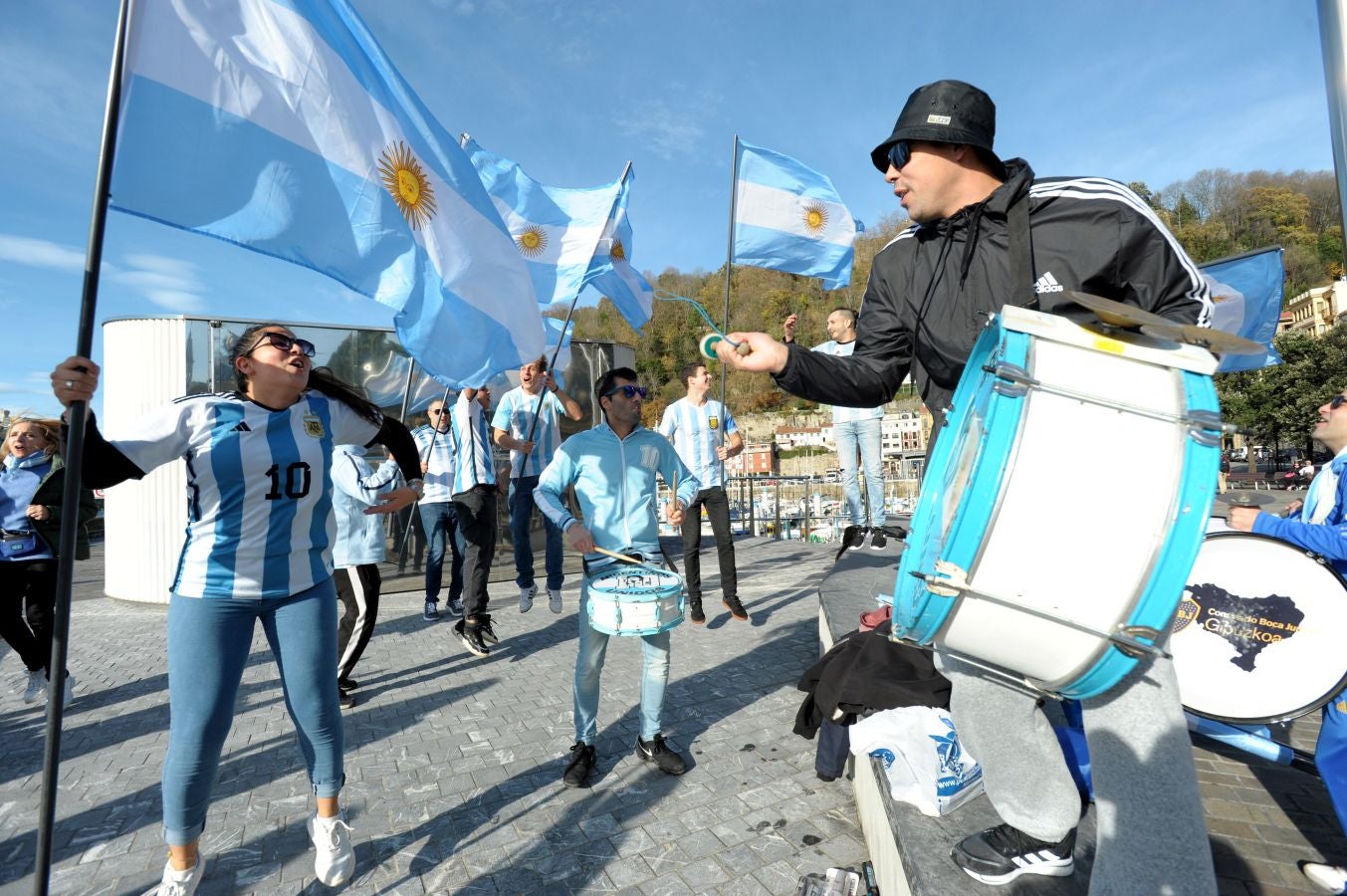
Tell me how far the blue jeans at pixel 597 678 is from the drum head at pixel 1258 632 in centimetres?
235

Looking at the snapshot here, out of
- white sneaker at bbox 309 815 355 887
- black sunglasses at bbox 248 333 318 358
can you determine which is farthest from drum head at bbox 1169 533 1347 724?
black sunglasses at bbox 248 333 318 358

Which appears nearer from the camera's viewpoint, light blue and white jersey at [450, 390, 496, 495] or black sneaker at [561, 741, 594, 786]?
black sneaker at [561, 741, 594, 786]

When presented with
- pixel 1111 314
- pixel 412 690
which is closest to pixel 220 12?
pixel 1111 314

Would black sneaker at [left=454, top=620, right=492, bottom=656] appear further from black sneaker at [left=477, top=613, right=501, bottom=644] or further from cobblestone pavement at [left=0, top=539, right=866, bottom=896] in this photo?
cobblestone pavement at [left=0, top=539, right=866, bottom=896]

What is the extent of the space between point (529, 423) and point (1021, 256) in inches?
236

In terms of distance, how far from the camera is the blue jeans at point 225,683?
7.93ft

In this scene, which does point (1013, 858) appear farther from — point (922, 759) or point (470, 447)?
point (470, 447)

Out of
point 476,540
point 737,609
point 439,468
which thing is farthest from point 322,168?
point 737,609

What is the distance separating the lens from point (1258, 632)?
2836 mm

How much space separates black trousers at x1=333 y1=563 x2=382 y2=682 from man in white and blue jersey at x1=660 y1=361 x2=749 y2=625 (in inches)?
109

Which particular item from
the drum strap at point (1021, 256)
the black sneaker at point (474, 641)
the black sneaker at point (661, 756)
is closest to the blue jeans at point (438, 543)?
the black sneaker at point (474, 641)

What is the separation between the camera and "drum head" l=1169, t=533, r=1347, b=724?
2.65 metres

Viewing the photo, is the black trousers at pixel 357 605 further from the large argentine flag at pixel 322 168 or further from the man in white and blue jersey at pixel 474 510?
the large argentine flag at pixel 322 168

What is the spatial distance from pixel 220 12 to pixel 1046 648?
3.86 metres
